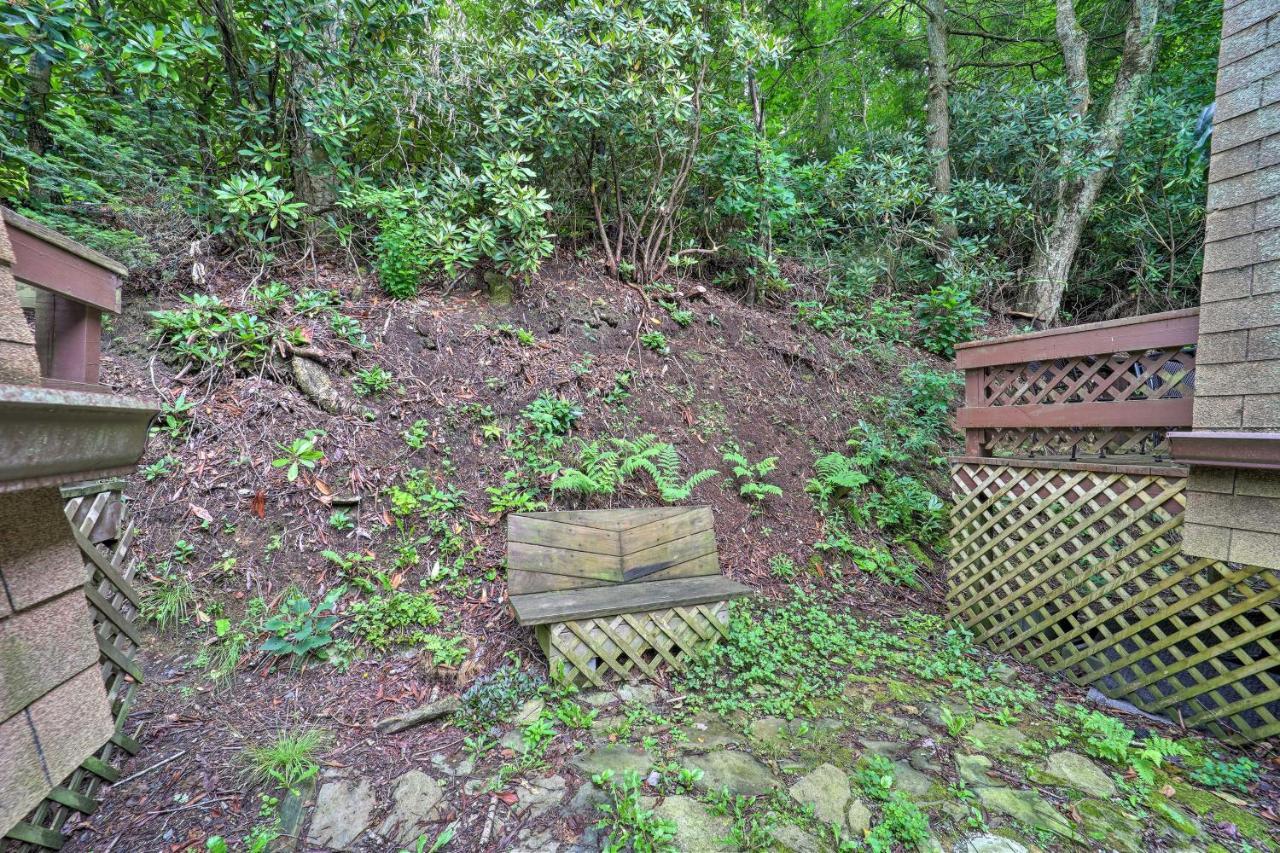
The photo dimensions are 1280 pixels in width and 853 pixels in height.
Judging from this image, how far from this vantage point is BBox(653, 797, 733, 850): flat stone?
1834mm

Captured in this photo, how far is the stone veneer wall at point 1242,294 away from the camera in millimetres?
2123

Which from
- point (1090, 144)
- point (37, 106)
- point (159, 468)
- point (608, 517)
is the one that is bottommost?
point (608, 517)

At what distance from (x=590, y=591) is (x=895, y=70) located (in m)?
9.98

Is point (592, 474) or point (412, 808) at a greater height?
point (592, 474)

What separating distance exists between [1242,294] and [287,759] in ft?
15.4

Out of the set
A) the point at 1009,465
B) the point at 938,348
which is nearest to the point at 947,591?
the point at 1009,465

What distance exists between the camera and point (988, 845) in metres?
1.87

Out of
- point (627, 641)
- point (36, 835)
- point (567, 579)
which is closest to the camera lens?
point (36, 835)

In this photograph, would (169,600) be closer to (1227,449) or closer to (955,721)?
(955,721)

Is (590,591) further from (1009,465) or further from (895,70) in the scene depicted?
(895,70)

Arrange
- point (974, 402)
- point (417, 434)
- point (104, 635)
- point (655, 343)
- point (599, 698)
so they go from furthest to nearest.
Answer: point (655, 343)
point (417, 434)
point (974, 402)
point (599, 698)
point (104, 635)

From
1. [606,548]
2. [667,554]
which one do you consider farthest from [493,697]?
[667,554]

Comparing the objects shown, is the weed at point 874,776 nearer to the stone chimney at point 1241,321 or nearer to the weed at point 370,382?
the stone chimney at point 1241,321

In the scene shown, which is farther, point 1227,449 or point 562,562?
point 562,562
